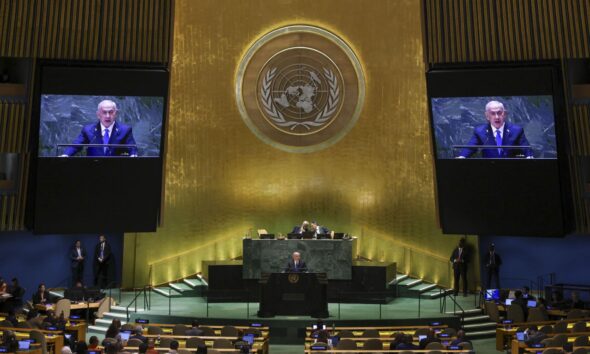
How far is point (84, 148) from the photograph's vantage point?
59.7 feet

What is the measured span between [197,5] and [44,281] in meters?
8.64

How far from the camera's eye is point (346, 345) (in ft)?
43.4

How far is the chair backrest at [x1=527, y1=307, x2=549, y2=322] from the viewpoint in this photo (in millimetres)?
17094

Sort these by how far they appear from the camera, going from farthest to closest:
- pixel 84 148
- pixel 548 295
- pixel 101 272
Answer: pixel 101 272 < pixel 548 295 < pixel 84 148

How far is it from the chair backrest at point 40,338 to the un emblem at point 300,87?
34.2ft

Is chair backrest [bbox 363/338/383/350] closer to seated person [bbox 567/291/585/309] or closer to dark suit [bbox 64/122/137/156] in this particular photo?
seated person [bbox 567/291/585/309]

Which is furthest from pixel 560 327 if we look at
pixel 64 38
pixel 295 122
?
pixel 64 38

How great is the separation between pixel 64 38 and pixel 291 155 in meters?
7.20

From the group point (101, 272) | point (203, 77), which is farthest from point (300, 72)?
point (101, 272)

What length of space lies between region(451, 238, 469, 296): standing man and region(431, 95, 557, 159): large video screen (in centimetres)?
344

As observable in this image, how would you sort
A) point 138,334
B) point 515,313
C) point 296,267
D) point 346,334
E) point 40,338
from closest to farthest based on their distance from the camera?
point 40,338, point 138,334, point 346,334, point 515,313, point 296,267

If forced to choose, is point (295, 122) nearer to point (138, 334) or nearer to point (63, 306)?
point (63, 306)

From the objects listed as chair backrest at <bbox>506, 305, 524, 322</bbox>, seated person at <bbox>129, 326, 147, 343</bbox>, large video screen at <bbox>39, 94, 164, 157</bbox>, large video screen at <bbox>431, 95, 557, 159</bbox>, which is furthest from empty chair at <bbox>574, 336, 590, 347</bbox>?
large video screen at <bbox>39, 94, 164, 157</bbox>

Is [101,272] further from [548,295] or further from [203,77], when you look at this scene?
[548,295]
